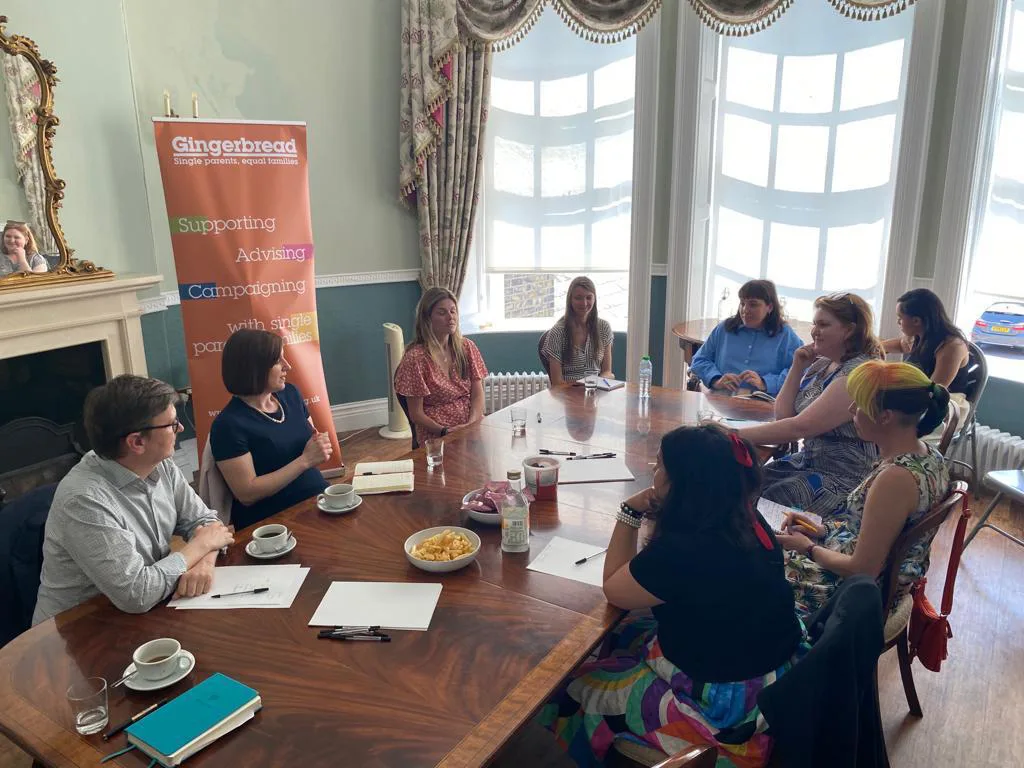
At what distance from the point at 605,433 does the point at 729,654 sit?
1317 millimetres

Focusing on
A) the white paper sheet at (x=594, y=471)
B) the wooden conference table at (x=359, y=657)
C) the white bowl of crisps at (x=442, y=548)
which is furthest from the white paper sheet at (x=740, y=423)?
the white bowl of crisps at (x=442, y=548)

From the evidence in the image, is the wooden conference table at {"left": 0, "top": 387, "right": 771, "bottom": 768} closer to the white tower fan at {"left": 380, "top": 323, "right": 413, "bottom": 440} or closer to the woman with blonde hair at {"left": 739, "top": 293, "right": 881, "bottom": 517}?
the woman with blonde hair at {"left": 739, "top": 293, "right": 881, "bottom": 517}

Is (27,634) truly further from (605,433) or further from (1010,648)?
(1010,648)

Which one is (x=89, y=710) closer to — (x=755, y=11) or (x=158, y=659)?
(x=158, y=659)

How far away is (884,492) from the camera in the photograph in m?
1.72

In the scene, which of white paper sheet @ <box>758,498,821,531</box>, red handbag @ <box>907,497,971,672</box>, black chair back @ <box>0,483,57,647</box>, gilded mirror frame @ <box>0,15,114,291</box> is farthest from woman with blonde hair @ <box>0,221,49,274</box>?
red handbag @ <box>907,497,971,672</box>

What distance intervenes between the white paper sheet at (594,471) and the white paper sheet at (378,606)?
2.46 ft

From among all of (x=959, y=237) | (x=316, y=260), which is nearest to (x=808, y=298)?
(x=959, y=237)

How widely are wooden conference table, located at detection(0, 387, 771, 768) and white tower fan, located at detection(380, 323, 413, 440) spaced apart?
2739mm

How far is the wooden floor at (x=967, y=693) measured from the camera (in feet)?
6.82

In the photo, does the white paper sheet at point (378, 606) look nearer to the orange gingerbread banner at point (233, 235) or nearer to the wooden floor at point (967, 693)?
the wooden floor at point (967, 693)

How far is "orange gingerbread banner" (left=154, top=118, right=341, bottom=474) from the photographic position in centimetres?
349

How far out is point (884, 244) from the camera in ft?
13.7

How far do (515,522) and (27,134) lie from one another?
294 cm
